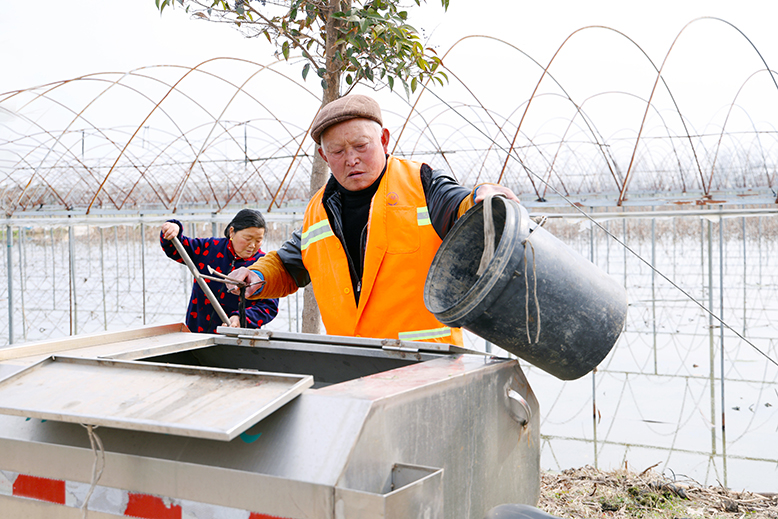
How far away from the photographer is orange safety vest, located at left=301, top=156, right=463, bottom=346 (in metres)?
2.10

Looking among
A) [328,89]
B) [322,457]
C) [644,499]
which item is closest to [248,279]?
[322,457]

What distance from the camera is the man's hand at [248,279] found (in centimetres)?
222

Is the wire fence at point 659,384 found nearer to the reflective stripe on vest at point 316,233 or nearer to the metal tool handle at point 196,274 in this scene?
the reflective stripe on vest at point 316,233

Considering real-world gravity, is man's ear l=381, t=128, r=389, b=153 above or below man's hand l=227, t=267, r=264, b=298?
above

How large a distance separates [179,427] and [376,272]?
112cm

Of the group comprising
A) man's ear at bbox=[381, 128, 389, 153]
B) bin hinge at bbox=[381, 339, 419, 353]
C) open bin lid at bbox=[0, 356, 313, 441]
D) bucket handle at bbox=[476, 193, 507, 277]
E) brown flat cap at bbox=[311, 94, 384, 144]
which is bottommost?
open bin lid at bbox=[0, 356, 313, 441]

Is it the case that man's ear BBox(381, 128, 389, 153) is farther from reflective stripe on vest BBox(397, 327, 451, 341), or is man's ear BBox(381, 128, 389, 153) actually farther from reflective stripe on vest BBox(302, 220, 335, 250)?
reflective stripe on vest BBox(397, 327, 451, 341)

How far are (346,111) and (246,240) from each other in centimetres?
153

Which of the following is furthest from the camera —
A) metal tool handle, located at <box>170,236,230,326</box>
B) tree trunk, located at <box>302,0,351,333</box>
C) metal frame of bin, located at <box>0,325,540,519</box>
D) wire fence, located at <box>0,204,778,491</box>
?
wire fence, located at <box>0,204,778,491</box>

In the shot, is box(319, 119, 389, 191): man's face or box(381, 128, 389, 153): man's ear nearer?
box(319, 119, 389, 191): man's face

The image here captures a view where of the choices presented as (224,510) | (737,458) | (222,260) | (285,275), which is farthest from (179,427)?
(737,458)

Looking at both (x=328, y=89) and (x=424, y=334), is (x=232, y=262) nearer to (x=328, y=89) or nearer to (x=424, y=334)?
(x=328, y=89)

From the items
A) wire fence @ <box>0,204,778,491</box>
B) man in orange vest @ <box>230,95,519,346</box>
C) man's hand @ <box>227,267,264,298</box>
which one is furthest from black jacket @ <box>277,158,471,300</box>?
wire fence @ <box>0,204,778,491</box>

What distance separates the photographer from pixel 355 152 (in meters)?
2.18
